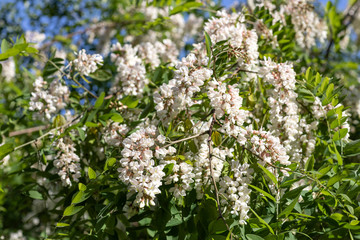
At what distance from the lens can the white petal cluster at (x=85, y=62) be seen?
1796 millimetres

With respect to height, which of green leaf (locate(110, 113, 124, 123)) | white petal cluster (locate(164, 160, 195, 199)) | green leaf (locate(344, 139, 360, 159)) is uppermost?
green leaf (locate(344, 139, 360, 159))

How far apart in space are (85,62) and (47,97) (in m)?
0.25

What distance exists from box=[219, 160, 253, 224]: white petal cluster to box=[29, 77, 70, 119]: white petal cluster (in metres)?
0.99

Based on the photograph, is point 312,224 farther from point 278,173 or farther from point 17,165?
point 17,165

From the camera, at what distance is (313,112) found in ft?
5.25

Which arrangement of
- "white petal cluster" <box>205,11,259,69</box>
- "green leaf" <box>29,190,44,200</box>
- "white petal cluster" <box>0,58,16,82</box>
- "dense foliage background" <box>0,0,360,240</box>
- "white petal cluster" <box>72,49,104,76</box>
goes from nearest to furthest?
1. "dense foliage background" <box>0,0,360,240</box>
2. "white petal cluster" <box>205,11,259,69</box>
3. "green leaf" <box>29,190,44,200</box>
4. "white petal cluster" <box>72,49,104,76</box>
5. "white petal cluster" <box>0,58,16,82</box>

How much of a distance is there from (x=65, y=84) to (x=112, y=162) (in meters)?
0.83

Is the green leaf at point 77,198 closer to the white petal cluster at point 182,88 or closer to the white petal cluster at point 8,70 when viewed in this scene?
the white petal cluster at point 182,88

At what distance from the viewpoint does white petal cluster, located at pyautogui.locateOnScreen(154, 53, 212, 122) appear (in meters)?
1.26

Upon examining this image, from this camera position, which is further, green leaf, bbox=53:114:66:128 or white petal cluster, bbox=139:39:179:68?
white petal cluster, bbox=139:39:179:68

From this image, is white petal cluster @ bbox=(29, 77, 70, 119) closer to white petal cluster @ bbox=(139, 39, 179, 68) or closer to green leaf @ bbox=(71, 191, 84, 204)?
white petal cluster @ bbox=(139, 39, 179, 68)

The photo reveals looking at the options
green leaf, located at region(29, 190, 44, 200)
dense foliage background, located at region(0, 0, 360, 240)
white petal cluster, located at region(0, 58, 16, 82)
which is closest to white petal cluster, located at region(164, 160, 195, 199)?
dense foliage background, located at region(0, 0, 360, 240)

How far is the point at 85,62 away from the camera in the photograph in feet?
5.95

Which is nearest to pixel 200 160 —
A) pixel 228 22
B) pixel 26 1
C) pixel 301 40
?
pixel 228 22
